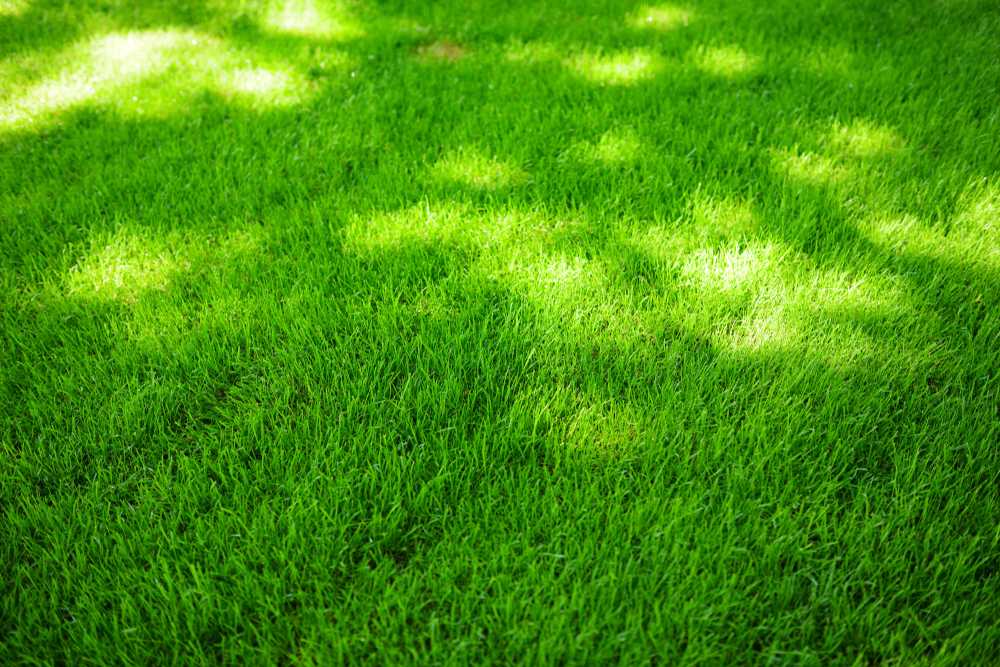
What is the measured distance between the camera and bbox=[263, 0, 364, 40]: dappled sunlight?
4988 mm

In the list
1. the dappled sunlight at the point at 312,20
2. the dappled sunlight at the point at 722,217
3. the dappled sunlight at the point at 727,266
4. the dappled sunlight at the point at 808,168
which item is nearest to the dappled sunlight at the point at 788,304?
the dappled sunlight at the point at 727,266

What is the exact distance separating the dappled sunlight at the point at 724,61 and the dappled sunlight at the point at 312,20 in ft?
9.63

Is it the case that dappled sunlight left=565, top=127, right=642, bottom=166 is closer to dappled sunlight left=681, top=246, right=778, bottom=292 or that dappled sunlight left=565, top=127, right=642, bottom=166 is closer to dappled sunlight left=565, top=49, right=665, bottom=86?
dappled sunlight left=565, top=49, right=665, bottom=86

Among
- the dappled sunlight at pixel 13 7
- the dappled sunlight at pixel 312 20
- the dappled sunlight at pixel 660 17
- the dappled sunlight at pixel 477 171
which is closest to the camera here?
the dappled sunlight at pixel 477 171

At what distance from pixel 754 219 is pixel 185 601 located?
9.62 feet

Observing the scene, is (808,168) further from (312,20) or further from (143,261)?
(312,20)

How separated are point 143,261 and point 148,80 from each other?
2.41 m

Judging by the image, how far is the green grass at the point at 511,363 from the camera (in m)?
1.58

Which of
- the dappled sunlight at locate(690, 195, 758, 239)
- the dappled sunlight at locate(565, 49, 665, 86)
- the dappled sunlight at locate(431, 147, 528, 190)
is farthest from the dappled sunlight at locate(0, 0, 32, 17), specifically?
the dappled sunlight at locate(690, 195, 758, 239)

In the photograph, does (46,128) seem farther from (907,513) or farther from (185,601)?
(907,513)

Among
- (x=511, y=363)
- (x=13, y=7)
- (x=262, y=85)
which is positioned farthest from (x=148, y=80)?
(x=511, y=363)

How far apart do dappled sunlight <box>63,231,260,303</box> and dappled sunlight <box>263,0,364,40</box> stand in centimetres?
291

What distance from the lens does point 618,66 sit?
425 cm

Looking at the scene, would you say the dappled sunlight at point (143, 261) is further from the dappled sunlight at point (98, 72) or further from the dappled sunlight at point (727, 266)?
the dappled sunlight at point (727, 266)
